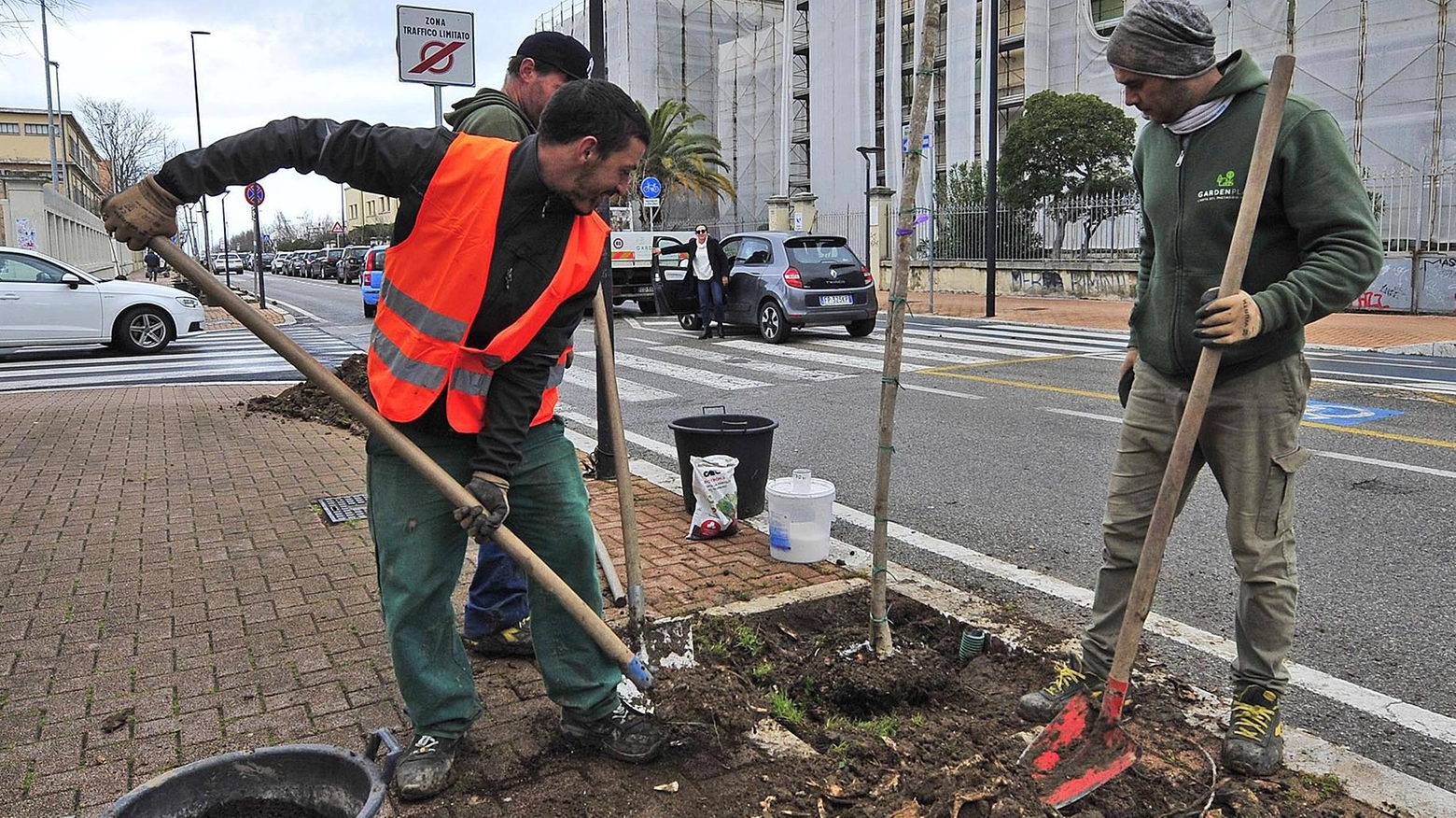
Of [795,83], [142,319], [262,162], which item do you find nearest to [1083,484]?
[262,162]

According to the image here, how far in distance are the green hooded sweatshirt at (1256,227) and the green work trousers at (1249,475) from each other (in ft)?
0.25

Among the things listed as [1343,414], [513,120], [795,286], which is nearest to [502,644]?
[513,120]

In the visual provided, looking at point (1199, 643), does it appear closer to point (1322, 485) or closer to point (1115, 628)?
point (1115, 628)

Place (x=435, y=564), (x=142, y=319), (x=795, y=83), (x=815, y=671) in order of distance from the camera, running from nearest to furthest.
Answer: (x=435, y=564)
(x=815, y=671)
(x=142, y=319)
(x=795, y=83)

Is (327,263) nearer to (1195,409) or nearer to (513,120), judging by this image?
(513,120)

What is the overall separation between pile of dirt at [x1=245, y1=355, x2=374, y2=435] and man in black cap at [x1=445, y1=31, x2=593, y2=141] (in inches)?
218

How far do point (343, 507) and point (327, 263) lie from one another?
5375cm

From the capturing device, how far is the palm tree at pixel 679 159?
4031 cm

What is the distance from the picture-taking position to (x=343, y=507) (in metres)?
5.73

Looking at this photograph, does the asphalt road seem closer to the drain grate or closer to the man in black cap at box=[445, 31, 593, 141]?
the drain grate

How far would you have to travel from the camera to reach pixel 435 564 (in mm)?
2834

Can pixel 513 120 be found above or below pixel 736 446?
above

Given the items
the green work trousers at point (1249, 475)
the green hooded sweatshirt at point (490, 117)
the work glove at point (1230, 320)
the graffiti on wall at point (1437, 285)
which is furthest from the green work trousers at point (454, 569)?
the graffiti on wall at point (1437, 285)

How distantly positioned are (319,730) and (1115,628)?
7.81 ft
